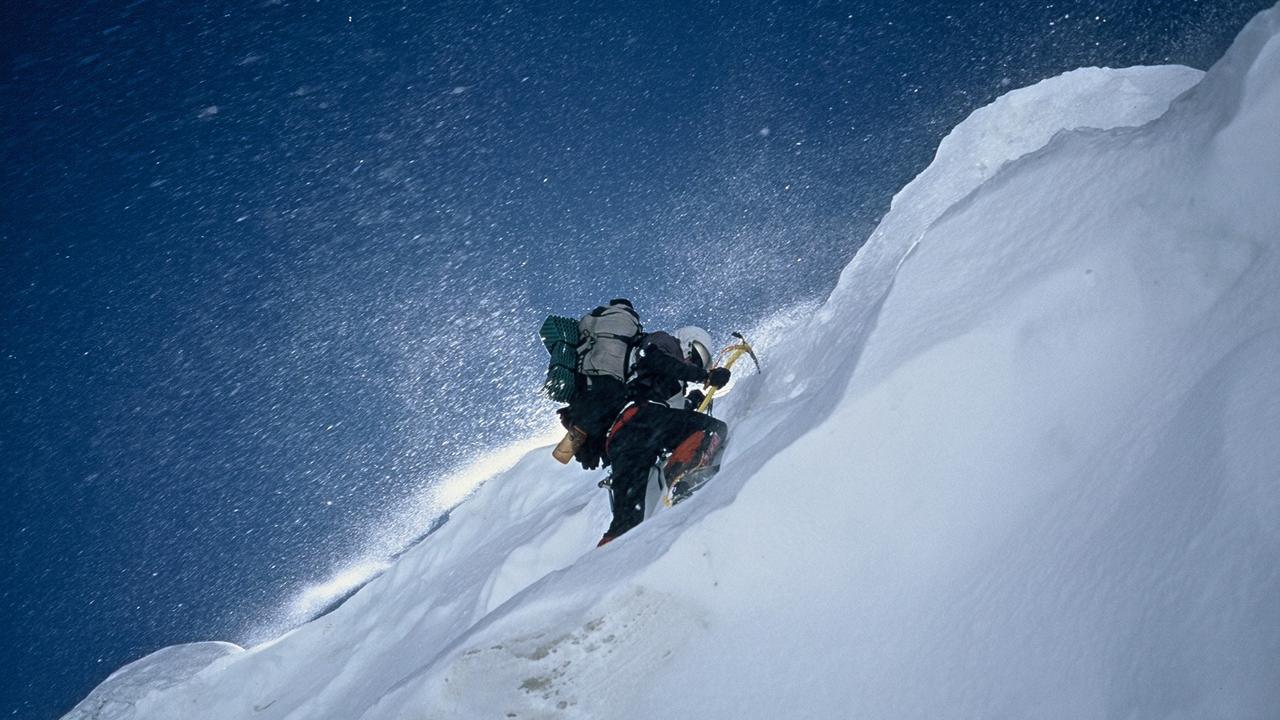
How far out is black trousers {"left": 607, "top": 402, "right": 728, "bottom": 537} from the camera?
542cm

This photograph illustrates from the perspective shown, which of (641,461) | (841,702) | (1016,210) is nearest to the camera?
(841,702)

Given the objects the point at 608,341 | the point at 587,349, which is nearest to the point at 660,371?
the point at 608,341

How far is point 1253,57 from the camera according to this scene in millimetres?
2963

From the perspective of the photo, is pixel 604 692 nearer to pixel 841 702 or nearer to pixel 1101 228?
pixel 841 702

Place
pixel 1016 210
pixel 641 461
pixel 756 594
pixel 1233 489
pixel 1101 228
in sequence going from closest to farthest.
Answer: pixel 1233 489 → pixel 756 594 → pixel 1101 228 → pixel 1016 210 → pixel 641 461

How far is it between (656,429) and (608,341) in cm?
95

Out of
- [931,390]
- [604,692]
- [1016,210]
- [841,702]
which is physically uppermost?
[1016,210]

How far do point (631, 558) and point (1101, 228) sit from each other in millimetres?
2632

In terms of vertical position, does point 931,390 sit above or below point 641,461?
above

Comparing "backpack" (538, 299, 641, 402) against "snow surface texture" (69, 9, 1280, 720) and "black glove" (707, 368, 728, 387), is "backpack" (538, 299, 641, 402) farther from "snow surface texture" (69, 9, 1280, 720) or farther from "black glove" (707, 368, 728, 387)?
"snow surface texture" (69, 9, 1280, 720)

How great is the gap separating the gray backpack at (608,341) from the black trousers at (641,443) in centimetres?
43

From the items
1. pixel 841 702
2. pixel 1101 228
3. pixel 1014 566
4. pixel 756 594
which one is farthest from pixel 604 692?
pixel 1101 228

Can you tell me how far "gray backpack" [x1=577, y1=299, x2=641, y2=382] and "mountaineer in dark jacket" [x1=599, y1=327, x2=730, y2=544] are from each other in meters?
0.14

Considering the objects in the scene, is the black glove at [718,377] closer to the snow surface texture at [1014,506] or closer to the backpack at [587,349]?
the backpack at [587,349]
